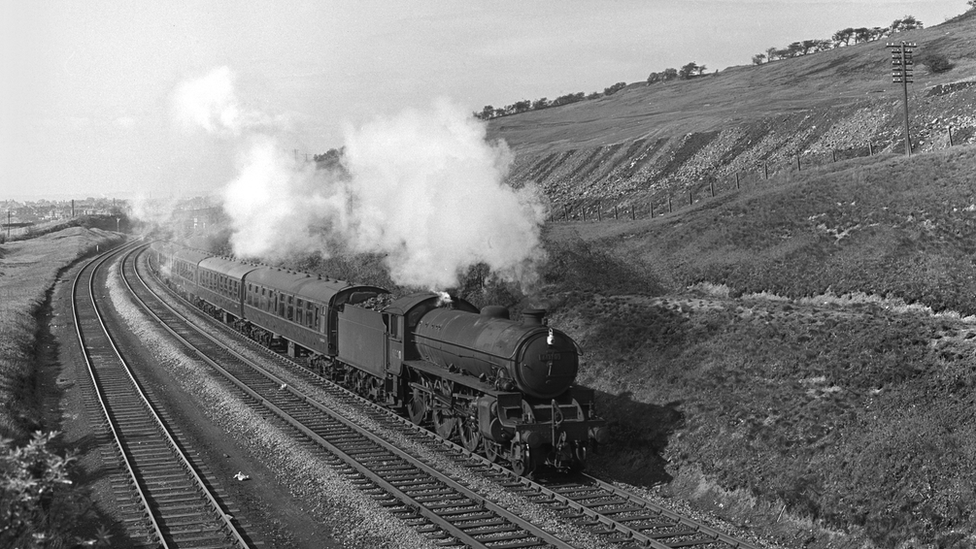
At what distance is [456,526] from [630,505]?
327cm

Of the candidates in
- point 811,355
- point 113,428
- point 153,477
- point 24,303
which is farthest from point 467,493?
point 24,303

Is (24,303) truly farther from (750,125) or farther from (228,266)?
(750,125)

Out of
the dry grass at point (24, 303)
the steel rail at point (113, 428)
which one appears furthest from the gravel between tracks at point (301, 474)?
the dry grass at point (24, 303)

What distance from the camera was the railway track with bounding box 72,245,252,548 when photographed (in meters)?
13.2

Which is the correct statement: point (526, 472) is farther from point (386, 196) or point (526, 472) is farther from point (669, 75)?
point (669, 75)

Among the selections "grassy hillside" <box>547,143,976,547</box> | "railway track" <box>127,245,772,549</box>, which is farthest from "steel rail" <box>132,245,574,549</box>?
"grassy hillside" <box>547,143,976,547</box>

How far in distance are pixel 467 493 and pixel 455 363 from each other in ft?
12.6

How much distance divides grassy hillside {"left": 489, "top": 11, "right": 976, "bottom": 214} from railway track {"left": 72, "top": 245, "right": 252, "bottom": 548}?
3725 cm

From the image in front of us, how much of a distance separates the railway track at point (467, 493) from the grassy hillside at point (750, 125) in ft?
121

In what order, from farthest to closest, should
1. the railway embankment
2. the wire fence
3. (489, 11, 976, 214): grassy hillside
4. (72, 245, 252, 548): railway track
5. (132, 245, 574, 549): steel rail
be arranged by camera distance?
(489, 11, 976, 214): grassy hillside
the wire fence
(72, 245, 252, 548): railway track
(132, 245, 574, 549): steel rail
the railway embankment

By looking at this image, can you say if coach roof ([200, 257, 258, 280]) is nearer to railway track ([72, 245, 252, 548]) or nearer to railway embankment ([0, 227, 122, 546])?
railway embankment ([0, 227, 122, 546])

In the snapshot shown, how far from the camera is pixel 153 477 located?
53.0 feet

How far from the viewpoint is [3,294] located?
49.0 meters

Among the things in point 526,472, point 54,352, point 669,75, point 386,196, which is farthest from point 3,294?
point 669,75
